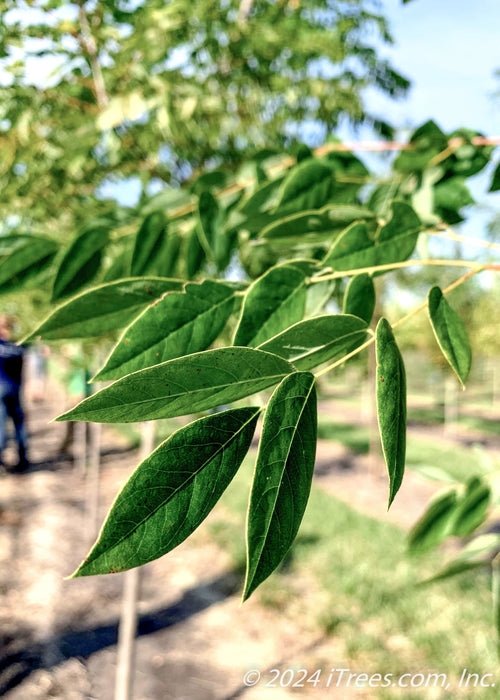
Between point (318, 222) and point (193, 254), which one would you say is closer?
point (318, 222)

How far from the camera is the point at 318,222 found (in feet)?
1.60

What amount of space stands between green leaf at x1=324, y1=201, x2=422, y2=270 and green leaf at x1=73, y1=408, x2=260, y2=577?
0.62 feet

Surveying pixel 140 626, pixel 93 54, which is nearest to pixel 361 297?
pixel 93 54

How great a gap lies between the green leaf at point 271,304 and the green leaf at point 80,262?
0.30 meters

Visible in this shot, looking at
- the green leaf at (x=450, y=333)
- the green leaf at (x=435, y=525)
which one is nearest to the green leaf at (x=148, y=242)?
the green leaf at (x=450, y=333)

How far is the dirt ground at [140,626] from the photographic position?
2248 millimetres

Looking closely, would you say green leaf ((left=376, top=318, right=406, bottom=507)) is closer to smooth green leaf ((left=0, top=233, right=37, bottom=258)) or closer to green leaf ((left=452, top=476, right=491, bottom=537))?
smooth green leaf ((left=0, top=233, right=37, bottom=258))

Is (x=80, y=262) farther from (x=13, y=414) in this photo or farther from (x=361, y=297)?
(x=13, y=414)

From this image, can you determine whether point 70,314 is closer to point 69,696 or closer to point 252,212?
point 252,212

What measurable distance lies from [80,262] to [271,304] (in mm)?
317

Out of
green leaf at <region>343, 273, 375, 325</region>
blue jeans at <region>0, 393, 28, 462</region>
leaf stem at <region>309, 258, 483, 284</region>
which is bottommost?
blue jeans at <region>0, 393, 28, 462</region>

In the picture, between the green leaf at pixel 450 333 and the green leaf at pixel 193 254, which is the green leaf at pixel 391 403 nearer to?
the green leaf at pixel 450 333

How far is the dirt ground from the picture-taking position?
2.25 m

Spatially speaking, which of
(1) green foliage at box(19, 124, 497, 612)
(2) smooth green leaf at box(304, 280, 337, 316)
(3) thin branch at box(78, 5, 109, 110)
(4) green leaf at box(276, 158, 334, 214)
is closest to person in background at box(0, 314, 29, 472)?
(3) thin branch at box(78, 5, 109, 110)
